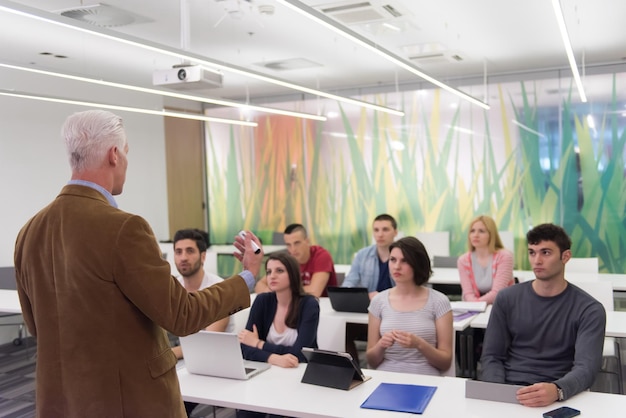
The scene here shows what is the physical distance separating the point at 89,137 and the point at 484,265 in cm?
421

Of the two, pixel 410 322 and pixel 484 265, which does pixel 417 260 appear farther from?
pixel 484 265

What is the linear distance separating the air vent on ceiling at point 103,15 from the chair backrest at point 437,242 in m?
4.34

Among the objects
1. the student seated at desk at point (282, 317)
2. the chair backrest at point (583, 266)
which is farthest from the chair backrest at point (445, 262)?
the student seated at desk at point (282, 317)

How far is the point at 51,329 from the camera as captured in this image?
1.74 meters

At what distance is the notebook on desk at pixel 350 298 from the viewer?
449 cm

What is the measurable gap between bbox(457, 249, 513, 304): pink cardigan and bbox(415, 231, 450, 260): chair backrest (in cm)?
250

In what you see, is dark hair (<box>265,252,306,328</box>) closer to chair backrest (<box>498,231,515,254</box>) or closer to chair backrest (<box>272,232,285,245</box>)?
chair backrest (<box>498,231,515,254</box>)

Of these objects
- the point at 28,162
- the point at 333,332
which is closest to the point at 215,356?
the point at 333,332

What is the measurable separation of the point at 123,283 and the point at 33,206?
246 inches

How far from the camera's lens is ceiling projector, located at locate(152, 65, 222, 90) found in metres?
4.97

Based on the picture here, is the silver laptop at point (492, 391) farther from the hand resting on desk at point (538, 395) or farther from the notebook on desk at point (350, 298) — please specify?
the notebook on desk at point (350, 298)

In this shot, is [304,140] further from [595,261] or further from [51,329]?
[51,329]

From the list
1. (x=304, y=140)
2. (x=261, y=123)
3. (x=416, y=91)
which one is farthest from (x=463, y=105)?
(x=261, y=123)

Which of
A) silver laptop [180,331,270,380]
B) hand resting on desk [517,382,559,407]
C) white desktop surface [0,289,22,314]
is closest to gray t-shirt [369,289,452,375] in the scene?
silver laptop [180,331,270,380]
